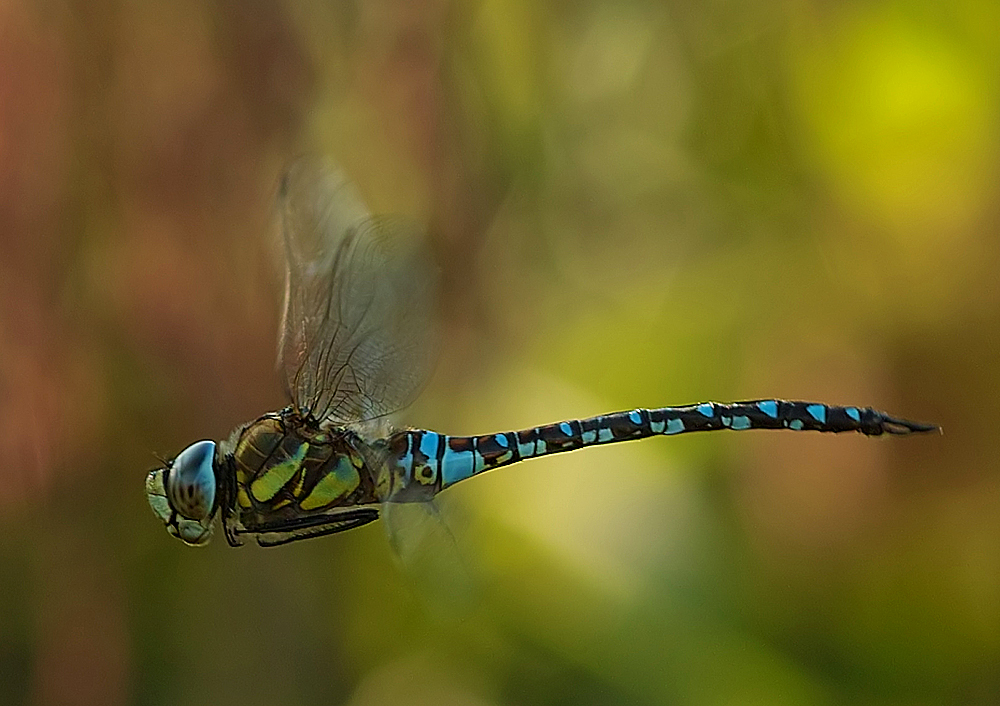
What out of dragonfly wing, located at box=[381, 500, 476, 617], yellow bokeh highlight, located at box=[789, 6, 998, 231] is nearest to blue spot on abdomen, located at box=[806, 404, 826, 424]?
dragonfly wing, located at box=[381, 500, 476, 617]

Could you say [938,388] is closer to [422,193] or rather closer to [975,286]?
[975,286]

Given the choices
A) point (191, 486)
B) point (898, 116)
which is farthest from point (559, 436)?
point (898, 116)

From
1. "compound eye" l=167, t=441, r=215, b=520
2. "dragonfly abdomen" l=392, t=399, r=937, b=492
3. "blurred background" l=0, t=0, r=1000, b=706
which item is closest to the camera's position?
"compound eye" l=167, t=441, r=215, b=520

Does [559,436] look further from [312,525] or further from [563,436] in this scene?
[312,525]

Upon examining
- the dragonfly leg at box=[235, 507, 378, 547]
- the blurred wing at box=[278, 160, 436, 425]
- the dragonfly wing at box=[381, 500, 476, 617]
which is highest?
the blurred wing at box=[278, 160, 436, 425]

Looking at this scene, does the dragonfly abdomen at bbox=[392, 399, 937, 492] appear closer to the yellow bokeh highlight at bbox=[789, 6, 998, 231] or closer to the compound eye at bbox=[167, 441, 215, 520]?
the compound eye at bbox=[167, 441, 215, 520]

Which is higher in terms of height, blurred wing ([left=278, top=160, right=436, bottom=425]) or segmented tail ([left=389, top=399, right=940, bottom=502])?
blurred wing ([left=278, top=160, right=436, bottom=425])
